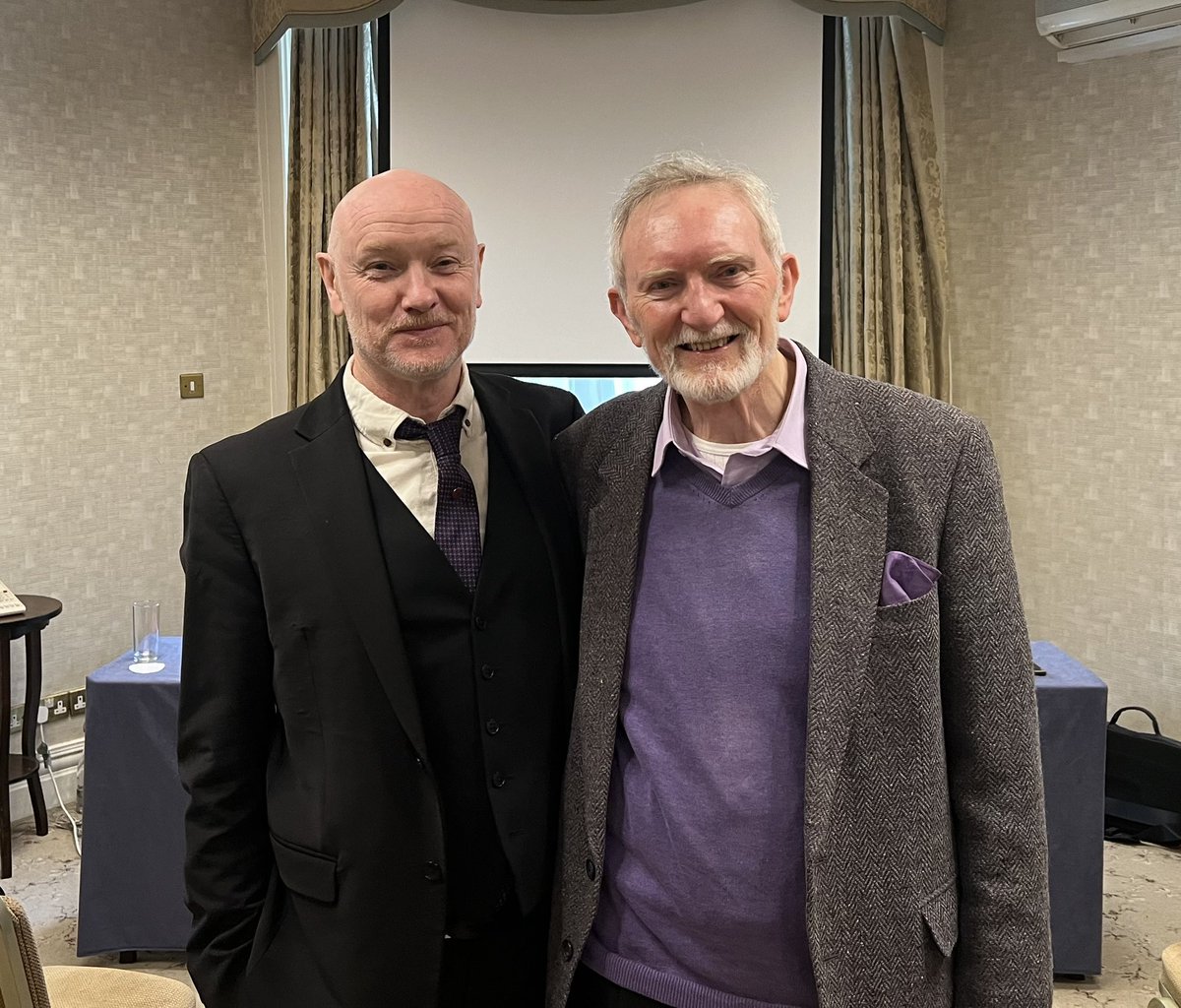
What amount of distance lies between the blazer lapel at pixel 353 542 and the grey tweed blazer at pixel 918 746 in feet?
0.84

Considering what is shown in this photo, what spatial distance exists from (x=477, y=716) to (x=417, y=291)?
0.53 m

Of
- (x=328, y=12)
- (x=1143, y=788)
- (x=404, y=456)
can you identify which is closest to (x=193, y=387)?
(x=328, y=12)

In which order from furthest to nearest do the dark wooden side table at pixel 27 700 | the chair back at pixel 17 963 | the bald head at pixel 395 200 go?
the dark wooden side table at pixel 27 700 < the bald head at pixel 395 200 < the chair back at pixel 17 963

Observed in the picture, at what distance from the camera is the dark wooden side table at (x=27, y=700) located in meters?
3.40

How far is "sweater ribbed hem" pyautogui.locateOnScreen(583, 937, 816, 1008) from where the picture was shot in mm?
1280

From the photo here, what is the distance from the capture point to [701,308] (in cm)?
137

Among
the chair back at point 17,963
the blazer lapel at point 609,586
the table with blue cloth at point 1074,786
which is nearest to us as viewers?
the chair back at point 17,963

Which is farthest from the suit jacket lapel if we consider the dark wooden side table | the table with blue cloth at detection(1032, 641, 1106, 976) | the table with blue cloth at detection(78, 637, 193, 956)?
the dark wooden side table

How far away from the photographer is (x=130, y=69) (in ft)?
13.6

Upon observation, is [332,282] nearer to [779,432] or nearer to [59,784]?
[779,432]

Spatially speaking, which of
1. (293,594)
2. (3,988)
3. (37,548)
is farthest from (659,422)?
(37,548)

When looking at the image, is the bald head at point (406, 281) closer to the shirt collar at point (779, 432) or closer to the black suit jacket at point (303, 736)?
the black suit jacket at point (303, 736)

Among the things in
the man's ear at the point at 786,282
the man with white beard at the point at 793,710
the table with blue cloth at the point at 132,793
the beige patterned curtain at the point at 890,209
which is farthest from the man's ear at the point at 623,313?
the beige patterned curtain at the point at 890,209

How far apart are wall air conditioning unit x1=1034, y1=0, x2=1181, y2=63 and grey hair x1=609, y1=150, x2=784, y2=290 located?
2741 mm
